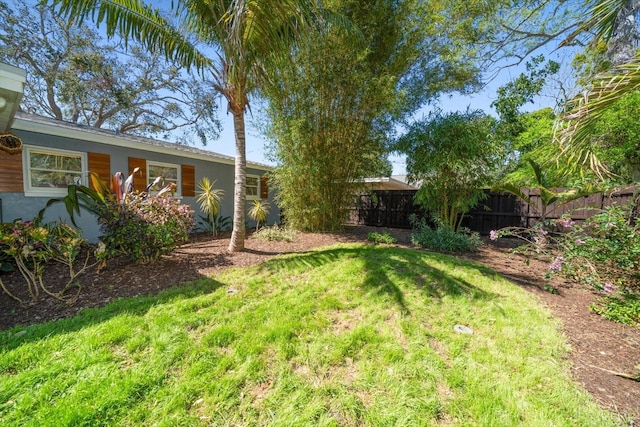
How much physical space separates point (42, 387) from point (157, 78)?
48.1 feet

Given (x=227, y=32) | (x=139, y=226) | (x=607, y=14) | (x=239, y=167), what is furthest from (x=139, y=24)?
(x=607, y=14)

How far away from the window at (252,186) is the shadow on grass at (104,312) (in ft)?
21.7

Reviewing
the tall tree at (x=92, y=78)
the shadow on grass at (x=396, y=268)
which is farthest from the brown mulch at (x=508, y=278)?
the tall tree at (x=92, y=78)

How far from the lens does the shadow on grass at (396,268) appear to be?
10.5ft

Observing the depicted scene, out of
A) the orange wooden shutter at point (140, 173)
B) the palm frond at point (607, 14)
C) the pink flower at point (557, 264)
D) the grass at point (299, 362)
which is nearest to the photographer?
the grass at point (299, 362)

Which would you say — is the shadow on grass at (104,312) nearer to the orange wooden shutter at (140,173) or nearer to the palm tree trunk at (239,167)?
the palm tree trunk at (239,167)

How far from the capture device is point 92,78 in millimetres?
10984

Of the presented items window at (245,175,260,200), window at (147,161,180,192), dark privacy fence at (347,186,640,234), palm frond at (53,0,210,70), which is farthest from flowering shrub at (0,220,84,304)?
dark privacy fence at (347,186,640,234)

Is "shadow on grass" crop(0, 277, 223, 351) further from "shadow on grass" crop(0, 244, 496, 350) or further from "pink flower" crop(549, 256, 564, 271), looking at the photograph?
"pink flower" crop(549, 256, 564, 271)

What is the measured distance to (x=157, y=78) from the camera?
12.5 m

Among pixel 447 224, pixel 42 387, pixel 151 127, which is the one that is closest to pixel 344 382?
pixel 42 387

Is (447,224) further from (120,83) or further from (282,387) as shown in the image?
(120,83)

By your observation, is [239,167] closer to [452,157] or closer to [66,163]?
[66,163]

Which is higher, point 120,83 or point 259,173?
point 120,83
